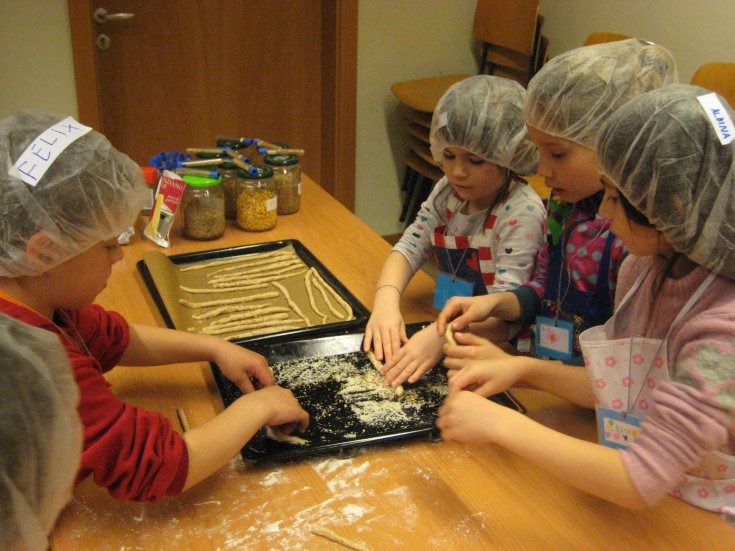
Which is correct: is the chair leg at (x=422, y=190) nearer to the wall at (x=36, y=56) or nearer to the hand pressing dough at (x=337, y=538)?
the wall at (x=36, y=56)

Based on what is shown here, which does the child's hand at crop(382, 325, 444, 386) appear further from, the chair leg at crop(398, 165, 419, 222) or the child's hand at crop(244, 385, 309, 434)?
the chair leg at crop(398, 165, 419, 222)

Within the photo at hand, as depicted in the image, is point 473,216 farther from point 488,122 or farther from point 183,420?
point 183,420

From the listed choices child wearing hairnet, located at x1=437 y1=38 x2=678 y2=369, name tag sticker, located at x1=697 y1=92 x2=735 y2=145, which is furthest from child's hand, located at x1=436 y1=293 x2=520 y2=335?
name tag sticker, located at x1=697 y1=92 x2=735 y2=145

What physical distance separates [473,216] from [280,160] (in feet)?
2.18

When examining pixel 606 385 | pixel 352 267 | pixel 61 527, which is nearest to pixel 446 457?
pixel 606 385

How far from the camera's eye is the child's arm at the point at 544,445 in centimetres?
86

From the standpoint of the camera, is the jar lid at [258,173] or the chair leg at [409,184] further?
the chair leg at [409,184]

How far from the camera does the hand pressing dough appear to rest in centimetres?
88

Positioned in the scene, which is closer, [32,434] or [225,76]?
[32,434]

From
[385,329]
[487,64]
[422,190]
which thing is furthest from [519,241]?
[487,64]

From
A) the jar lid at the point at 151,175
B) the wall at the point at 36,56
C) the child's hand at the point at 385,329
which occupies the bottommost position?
the child's hand at the point at 385,329

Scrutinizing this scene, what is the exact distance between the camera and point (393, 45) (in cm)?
338

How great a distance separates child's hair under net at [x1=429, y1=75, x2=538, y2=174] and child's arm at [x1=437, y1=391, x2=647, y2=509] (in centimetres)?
59

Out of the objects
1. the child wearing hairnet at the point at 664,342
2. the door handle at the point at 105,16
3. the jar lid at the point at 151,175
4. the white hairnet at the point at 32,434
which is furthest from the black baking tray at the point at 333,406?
the door handle at the point at 105,16
